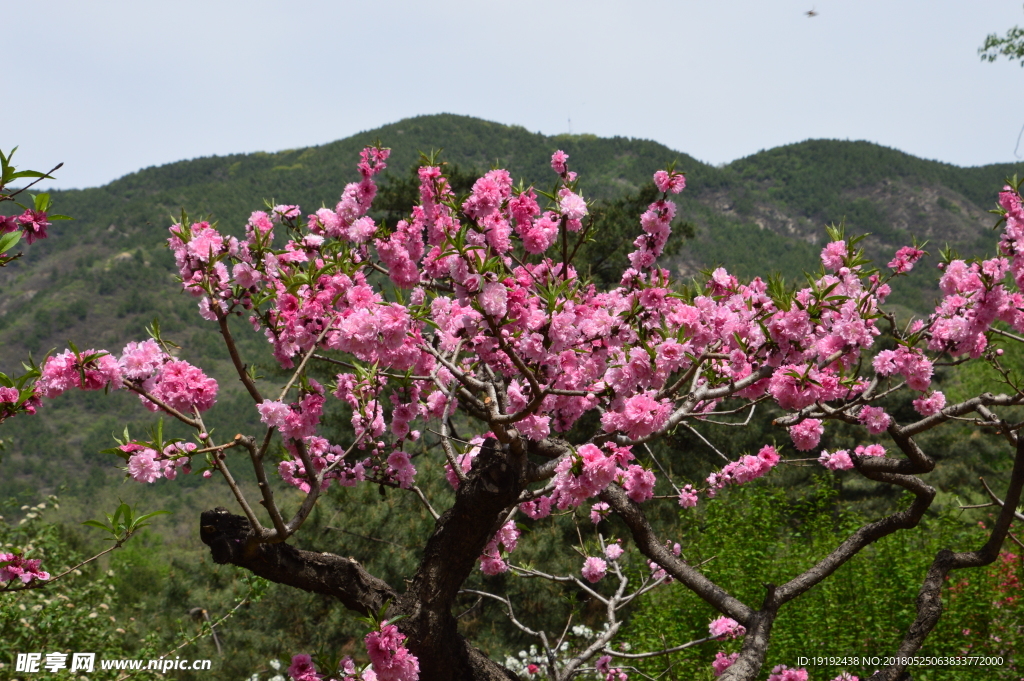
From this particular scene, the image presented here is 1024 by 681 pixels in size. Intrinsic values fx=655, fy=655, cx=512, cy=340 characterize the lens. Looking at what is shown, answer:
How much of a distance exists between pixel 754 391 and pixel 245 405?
59860mm

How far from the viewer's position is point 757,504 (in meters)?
6.42

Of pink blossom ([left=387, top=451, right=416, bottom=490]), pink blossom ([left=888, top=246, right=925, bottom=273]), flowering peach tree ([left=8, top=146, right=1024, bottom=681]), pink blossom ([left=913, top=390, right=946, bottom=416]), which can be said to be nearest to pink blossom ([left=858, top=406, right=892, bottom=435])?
flowering peach tree ([left=8, top=146, right=1024, bottom=681])

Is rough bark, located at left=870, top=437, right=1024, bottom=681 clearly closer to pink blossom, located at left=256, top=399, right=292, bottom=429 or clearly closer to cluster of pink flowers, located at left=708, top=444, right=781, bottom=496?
cluster of pink flowers, located at left=708, top=444, right=781, bottom=496

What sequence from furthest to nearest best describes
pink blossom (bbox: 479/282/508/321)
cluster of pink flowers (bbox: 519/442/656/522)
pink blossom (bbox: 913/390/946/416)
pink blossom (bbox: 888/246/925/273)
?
1. pink blossom (bbox: 888/246/925/273)
2. pink blossom (bbox: 913/390/946/416)
3. pink blossom (bbox: 479/282/508/321)
4. cluster of pink flowers (bbox: 519/442/656/522)

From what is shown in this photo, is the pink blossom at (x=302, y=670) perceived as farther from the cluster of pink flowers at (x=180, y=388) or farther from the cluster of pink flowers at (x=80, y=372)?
the cluster of pink flowers at (x=80, y=372)

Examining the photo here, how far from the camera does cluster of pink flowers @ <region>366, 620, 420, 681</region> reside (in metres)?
2.50

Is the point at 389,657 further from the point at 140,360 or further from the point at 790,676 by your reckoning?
the point at 790,676

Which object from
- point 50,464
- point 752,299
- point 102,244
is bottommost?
point 50,464

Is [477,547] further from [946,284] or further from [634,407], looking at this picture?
[946,284]

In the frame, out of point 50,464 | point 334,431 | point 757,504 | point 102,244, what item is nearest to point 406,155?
point 102,244

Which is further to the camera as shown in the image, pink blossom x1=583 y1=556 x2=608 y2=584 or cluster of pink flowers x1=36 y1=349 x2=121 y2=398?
pink blossom x1=583 y1=556 x2=608 y2=584

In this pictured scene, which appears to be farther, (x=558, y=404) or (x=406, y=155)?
(x=406, y=155)

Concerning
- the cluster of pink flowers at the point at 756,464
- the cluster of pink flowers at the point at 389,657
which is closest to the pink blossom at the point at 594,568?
the cluster of pink flowers at the point at 756,464

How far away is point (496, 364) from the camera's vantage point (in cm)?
307
